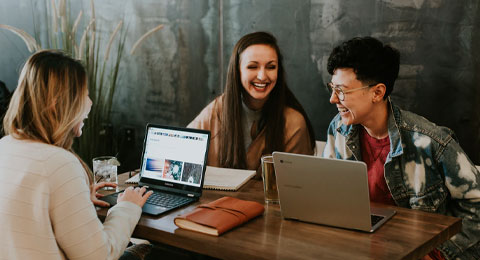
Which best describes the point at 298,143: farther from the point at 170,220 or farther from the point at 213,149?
the point at 170,220

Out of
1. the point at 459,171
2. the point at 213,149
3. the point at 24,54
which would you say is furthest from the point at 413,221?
the point at 24,54

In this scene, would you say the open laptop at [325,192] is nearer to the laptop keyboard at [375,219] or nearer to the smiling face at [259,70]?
the laptop keyboard at [375,219]

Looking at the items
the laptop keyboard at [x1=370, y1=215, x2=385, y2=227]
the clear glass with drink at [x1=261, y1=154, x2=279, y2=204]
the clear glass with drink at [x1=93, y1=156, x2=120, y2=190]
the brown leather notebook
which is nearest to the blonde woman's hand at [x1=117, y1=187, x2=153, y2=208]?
the brown leather notebook

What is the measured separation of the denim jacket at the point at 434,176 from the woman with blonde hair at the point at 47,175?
106 centimetres

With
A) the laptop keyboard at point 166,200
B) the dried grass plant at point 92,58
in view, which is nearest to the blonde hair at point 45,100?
the laptop keyboard at point 166,200

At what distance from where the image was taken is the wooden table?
146cm

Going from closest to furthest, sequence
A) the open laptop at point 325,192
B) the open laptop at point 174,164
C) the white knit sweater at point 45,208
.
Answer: the white knit sweater at point 45,208, the open laptop at point 325,192, the open laptop at point 174,164

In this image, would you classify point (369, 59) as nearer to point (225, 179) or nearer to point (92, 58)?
point (225, 179)

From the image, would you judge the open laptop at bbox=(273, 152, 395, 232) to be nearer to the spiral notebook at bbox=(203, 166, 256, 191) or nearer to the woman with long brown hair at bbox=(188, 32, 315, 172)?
the spiral notebook at bbox=(203, 166, 256, 191)

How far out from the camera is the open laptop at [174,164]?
2.00 meters

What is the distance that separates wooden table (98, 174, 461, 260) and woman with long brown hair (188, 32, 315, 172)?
837 millimetres

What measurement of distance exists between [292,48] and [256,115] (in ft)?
1.92

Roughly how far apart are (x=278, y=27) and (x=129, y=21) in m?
1.32

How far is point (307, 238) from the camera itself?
1.57 m
